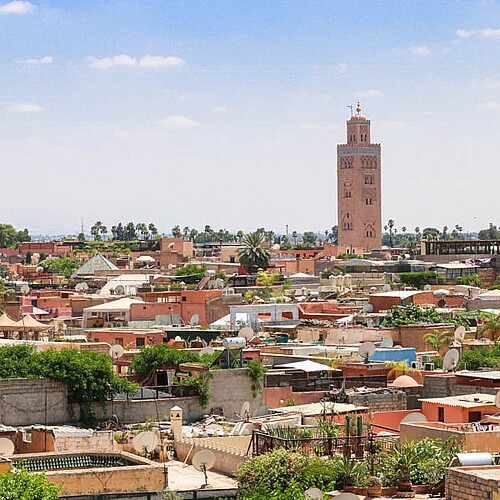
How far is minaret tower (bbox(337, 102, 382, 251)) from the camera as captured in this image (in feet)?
553

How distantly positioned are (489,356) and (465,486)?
66.7 feet

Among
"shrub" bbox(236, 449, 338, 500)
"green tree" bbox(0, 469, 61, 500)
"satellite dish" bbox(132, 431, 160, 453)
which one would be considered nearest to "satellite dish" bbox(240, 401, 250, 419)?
"satellite dish" bbox(132, 431, 160, 453)

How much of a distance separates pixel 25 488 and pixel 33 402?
26.3ft

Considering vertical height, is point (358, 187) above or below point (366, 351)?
above

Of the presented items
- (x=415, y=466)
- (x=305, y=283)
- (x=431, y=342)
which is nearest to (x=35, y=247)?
(x=305, y=283)

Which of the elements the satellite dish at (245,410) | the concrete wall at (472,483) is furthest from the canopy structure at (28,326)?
the concrete wall at (472,483)

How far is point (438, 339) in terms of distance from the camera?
128 ft

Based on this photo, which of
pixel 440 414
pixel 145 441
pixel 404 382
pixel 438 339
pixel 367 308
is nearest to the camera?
pixel 145 441

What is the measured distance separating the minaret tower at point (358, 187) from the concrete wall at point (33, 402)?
145 metres

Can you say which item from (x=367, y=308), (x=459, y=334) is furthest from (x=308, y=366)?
(x=367, y=308)

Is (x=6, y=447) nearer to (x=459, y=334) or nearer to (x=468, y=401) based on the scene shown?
(x=468, y=401)

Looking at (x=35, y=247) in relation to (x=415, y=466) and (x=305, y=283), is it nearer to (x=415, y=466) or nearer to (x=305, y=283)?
(x=305, y=283)

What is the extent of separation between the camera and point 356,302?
5981 centimetres

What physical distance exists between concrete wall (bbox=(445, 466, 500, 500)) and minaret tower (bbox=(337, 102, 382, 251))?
505 ft
